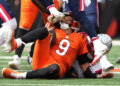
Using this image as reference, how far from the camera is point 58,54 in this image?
4.71 meters

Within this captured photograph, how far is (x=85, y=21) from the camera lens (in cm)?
504

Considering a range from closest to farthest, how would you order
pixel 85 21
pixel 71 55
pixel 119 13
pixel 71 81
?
1. pixel 71 81
2. pixel 71 55
3. pixel 85 21
4. pixel 119 13

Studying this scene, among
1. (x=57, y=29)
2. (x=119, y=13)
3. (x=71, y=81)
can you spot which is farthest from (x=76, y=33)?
(x=119, y=13)

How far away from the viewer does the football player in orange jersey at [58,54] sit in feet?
14.8

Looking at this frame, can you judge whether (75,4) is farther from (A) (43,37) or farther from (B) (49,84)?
(B) (49,84)

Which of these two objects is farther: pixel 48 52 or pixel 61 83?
pixel 48 52

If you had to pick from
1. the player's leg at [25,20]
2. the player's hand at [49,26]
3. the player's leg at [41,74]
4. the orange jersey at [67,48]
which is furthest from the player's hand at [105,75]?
the player's leg at [25,20]

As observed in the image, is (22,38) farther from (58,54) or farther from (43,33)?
(58,54)

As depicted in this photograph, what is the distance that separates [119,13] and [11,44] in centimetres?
859

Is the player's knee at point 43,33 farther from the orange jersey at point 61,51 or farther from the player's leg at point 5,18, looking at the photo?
the player's leg at point 5,18

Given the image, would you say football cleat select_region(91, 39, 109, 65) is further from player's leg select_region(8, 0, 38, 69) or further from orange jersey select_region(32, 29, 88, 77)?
player's leg select_region(8, 0, 38, 69)

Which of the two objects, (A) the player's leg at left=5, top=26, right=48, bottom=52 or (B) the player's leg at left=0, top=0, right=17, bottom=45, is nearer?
(A) the player's leg at left=5, top=26, right=48, bottom=52

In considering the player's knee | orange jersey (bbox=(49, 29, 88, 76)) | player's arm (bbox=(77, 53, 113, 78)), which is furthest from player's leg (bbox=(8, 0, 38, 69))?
the player's knee

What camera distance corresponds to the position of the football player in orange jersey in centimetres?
451
